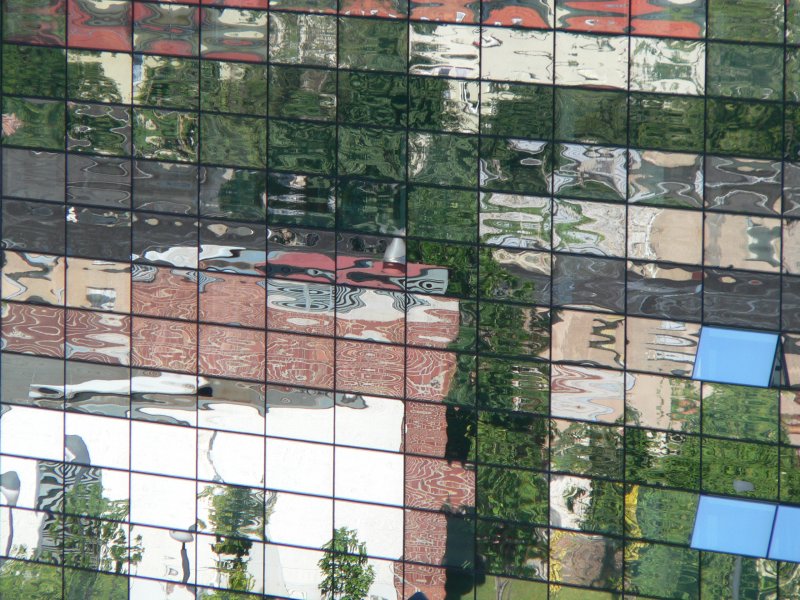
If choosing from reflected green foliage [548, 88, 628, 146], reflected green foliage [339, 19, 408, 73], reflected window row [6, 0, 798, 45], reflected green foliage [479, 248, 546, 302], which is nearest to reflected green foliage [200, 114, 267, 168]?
reflected window row [6, 0, 798, 45]

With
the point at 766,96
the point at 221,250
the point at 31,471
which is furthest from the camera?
the point at 31,471

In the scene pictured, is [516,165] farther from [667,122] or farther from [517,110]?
[667,122]

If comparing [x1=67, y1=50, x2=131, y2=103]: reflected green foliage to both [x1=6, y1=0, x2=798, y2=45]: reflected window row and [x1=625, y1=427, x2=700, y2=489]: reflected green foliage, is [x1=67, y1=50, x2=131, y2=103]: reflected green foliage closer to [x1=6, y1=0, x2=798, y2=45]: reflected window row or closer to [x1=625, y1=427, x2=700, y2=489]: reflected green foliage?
[x1=6, y1=0, x2=798, y2=45]: reflected window row

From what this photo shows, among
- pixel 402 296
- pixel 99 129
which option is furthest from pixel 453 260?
pixel 99 129

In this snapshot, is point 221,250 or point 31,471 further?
point 31,471

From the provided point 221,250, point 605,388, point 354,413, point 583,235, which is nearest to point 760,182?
point 583,235

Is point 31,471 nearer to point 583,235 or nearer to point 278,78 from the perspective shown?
point 278,78
